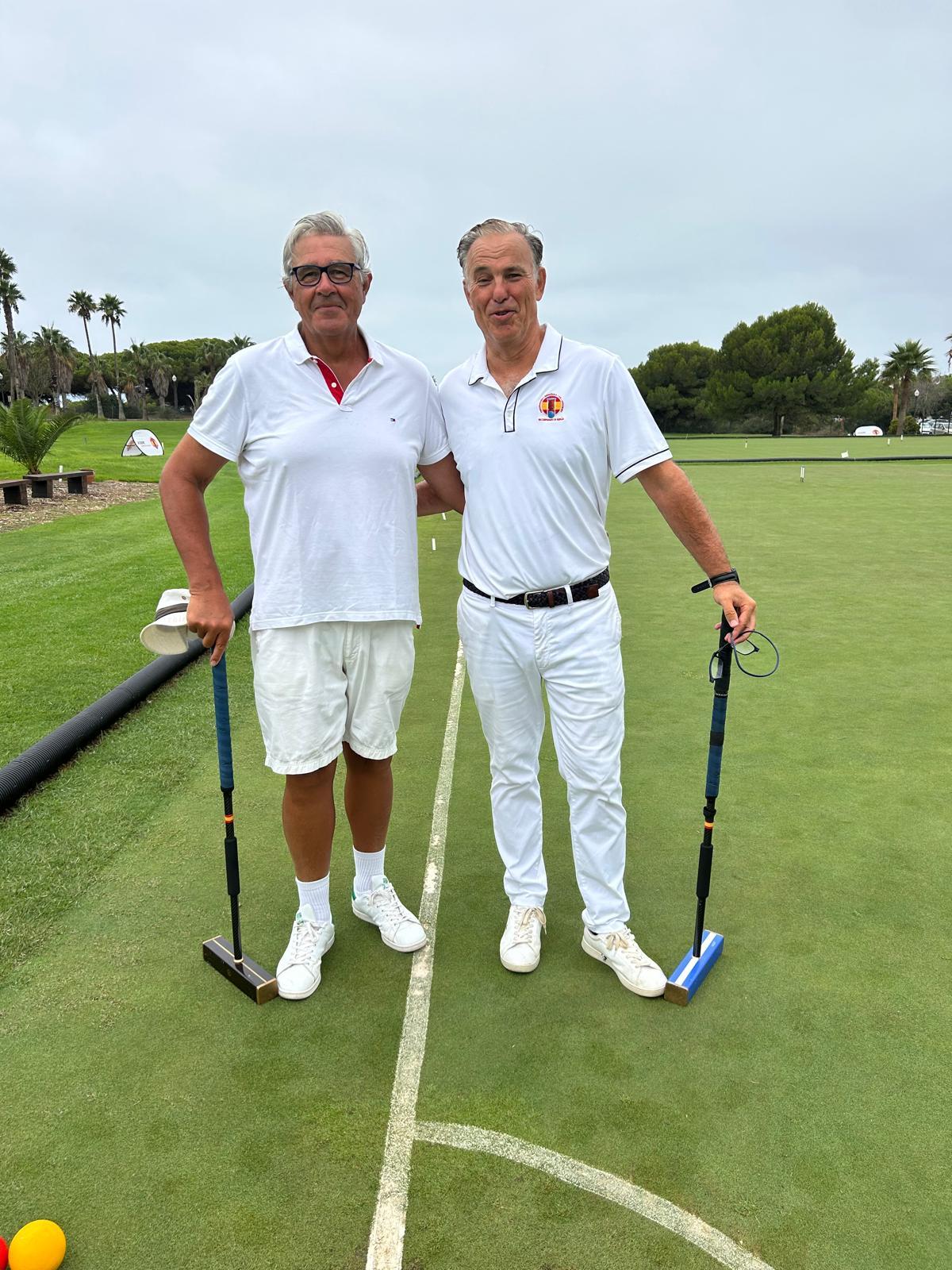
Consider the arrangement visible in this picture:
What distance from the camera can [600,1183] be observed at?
2.29 metres

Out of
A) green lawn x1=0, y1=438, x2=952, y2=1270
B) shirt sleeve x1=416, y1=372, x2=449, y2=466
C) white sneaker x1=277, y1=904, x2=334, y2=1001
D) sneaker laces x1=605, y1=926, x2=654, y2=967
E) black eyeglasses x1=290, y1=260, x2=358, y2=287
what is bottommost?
green lawn x1=0, y1=438, x2=952, y2=1270

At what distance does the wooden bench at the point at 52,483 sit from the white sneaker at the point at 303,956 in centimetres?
1883

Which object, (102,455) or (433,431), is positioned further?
(102,455)

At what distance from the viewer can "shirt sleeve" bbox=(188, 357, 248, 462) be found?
8.93 ft

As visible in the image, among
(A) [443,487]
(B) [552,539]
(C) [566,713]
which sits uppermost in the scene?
(A) [443,487]

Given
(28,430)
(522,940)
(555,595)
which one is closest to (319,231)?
(555,595)

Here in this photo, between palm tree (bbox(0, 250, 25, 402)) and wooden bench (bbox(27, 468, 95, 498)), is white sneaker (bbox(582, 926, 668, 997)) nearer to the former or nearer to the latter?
wooden bench (bbox(27, 468, 95, 498))

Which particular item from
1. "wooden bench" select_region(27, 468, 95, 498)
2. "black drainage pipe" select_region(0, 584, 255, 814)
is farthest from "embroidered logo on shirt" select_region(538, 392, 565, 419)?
"wooden bench" select_region(27, 468, 95, 498)

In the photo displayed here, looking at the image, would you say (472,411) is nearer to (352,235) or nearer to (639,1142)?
(352,235)

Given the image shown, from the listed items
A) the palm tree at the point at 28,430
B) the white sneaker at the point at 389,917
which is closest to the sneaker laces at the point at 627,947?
the white sneaker at the point at 389,917

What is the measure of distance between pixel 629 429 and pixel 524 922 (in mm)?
1839

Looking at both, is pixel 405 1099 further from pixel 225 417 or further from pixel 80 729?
pixel 80 729

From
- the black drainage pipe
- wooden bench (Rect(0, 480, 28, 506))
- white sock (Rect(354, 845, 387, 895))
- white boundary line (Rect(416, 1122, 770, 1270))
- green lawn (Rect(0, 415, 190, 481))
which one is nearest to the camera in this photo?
white boundary line (Rect(416, 1122, 770, 1270))

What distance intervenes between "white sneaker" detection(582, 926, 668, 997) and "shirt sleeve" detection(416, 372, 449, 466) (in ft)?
6.03
